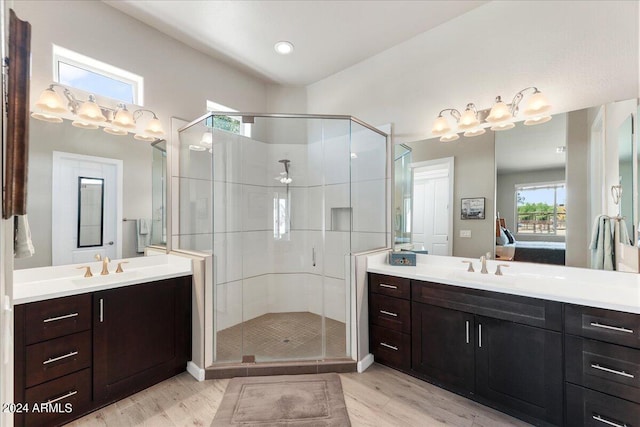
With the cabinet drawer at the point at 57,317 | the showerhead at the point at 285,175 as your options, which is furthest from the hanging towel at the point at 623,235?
the cabinet drawer at the point at 57,317

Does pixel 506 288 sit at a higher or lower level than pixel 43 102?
lower

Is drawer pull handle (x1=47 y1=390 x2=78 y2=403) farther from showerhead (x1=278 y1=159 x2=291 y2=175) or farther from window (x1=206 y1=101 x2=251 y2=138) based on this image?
Result: showerhead (x1=278 y1=159 x2=291 y2=175)

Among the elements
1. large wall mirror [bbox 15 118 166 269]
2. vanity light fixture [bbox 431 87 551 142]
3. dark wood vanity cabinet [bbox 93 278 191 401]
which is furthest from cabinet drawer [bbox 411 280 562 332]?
→ large wall mirror [bbox 15 118 166 269]

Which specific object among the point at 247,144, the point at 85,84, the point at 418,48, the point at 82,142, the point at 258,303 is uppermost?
the point at 418,48

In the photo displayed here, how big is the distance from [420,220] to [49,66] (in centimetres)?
331

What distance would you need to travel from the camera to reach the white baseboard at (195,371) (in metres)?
2.30

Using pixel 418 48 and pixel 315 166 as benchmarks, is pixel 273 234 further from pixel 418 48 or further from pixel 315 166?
pixel 418 48

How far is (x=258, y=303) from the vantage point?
312 cm

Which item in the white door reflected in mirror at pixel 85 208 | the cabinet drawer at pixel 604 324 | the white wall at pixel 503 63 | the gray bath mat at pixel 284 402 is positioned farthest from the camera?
the white door reflected in mirror at pixel 85 208

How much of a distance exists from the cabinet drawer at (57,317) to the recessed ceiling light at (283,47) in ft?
9.01

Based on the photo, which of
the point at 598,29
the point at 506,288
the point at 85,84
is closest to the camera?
the point at 506,288

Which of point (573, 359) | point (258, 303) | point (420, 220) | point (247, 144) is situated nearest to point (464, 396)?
point (573, 359)

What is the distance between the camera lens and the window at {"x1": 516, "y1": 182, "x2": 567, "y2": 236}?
2086mm

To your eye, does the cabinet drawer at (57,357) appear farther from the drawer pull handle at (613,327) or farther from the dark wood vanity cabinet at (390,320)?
the drawer pull handle at (613,327)
